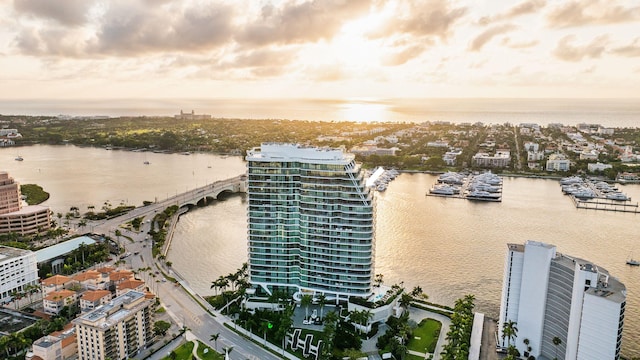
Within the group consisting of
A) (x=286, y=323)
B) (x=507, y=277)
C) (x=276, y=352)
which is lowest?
(x=276, y=352)

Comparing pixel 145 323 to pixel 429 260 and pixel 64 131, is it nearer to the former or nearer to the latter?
pixel 429 260

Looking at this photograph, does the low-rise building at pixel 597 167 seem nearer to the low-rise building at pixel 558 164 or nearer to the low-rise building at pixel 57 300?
the low-rise building at pixel 558 164

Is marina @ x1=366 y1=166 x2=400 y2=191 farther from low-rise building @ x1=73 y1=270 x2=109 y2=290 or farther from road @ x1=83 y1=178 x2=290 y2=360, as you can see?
low-rise building @ x1=73 y1=270 x2=109 y2=290

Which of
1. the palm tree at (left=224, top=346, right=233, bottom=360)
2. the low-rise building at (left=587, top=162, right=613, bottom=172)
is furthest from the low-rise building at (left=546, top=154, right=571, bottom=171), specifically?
the palm tree at (left=224, top=346, right=233, bottom=360)

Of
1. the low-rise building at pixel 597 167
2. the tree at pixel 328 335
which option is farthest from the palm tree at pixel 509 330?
the low-rise building at pixel 597 167

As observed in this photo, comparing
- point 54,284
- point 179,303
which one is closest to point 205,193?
point 54,284

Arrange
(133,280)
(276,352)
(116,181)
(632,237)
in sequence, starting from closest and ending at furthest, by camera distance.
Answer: (276,352), (133,280), (632,237), (116,181)

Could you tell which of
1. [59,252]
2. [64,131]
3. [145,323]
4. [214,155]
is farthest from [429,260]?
[64,131]
